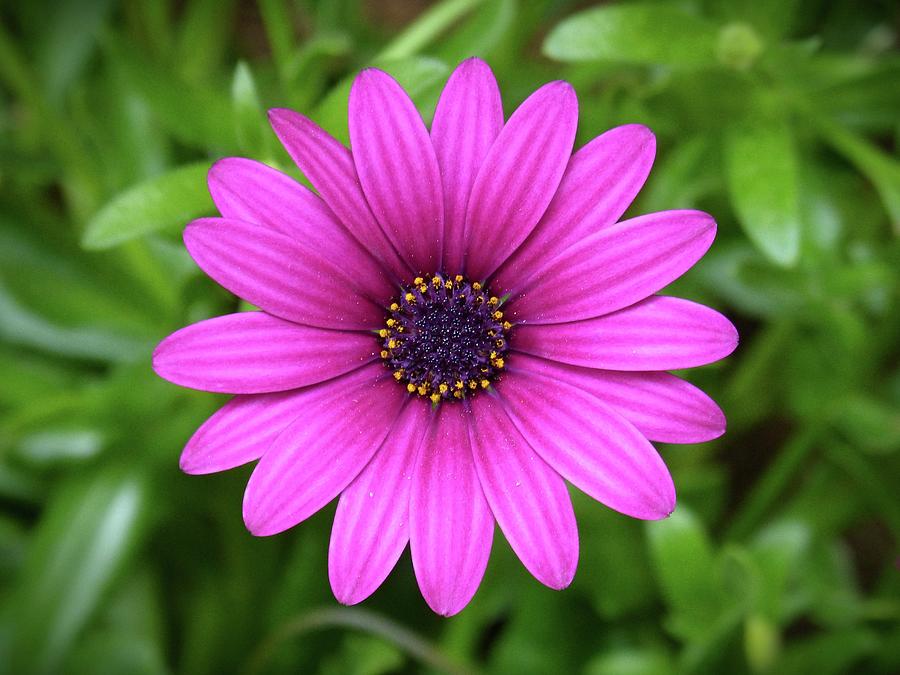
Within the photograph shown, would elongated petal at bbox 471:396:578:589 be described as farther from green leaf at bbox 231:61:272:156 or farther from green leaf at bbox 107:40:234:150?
green leaf at bbox 107:40:234:150

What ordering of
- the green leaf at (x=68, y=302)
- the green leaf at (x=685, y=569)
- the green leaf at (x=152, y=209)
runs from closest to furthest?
1. the green leaf at (x=152, y=209)
2. the green leaf at (x=685, y=569)
3. the green leaf at (x=68, y=302)

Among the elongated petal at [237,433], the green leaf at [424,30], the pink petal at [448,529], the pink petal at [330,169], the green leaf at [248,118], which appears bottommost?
the pink petal at [448,529]

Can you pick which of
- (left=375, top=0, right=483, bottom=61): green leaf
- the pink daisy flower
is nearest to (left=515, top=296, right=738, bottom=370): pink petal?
the pink daisy flower

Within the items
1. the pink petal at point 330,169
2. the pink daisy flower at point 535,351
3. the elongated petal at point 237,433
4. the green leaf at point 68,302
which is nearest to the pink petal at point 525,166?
the pink daisy flower at point 535,351

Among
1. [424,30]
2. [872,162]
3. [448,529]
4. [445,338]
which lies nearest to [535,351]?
[445,338]

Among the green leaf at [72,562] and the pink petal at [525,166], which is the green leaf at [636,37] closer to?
the pink petal at [525,166]

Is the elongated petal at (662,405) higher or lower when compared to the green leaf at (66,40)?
lower
